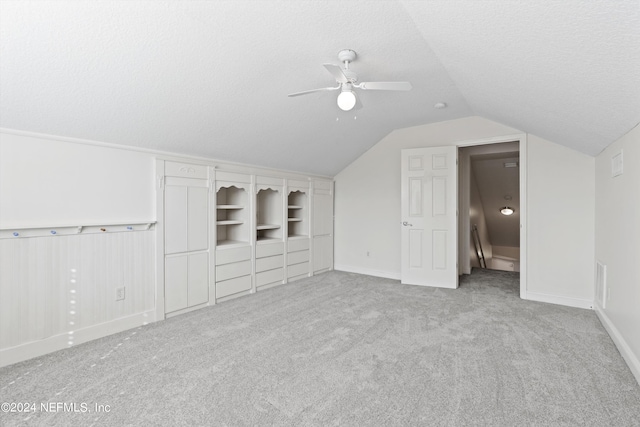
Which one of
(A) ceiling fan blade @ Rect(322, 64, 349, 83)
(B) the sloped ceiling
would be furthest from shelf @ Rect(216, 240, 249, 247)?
(A) ceiling fan blade @ Rect(322, 64, 349, 83)

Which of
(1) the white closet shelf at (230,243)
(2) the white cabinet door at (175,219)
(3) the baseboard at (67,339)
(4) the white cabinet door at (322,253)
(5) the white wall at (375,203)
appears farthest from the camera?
(4) the white cabinet door at (322,253)

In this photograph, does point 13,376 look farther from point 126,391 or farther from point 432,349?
point 432,349

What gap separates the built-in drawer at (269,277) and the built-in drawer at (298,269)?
18 centimetres

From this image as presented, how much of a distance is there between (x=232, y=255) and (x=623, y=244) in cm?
396

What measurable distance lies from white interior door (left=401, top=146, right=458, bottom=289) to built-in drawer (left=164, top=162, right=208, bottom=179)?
2946 millimetres

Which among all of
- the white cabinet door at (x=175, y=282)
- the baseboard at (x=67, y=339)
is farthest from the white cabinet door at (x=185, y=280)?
the baseboard at (x=67, y=339)

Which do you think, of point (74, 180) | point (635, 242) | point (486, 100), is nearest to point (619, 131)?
point (635, 242)

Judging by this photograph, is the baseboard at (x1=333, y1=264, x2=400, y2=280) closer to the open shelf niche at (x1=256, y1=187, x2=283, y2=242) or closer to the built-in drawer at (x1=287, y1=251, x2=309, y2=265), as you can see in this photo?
the built-in drawer at (x1=287, y1=251, x2=309, y2=265)

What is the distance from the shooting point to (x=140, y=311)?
10.2ft

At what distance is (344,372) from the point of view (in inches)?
85.8

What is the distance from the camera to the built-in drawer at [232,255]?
3836mm

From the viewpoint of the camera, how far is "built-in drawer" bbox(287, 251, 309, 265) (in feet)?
16.0

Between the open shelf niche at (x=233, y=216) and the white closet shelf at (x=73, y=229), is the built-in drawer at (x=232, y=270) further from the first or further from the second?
the white closet shelf at (x=73, y=229)

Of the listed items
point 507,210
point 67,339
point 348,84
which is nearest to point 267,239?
point 67,339
